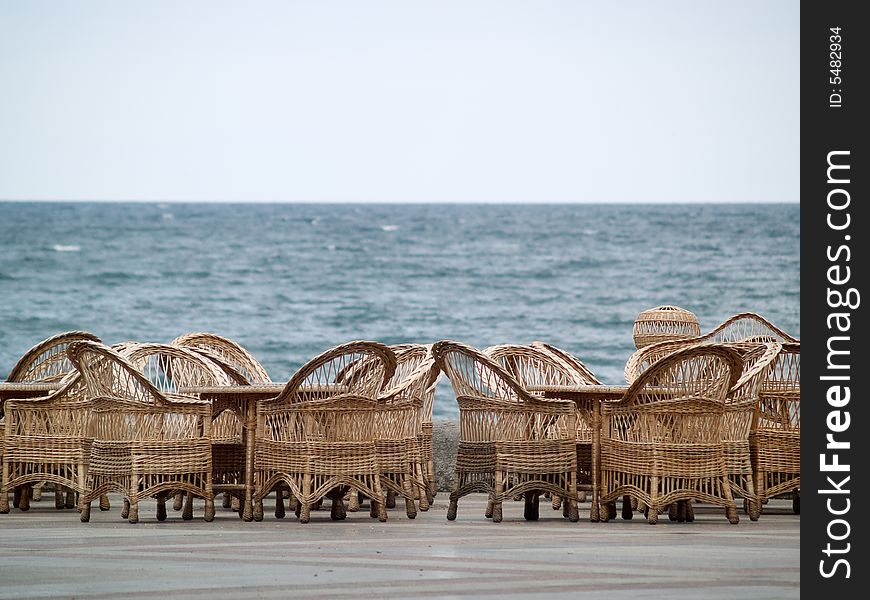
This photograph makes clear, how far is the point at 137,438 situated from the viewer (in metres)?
5.72

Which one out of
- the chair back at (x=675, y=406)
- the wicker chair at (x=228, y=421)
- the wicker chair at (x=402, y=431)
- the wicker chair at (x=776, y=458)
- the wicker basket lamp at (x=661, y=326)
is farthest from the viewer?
the wicker basket lamp at (x=661, y=326)

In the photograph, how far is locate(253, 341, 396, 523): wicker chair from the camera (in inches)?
223

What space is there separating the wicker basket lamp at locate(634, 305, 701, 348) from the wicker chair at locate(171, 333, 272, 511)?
2.50 metres

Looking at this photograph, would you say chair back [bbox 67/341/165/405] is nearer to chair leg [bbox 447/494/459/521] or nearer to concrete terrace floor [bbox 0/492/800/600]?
concrete terrace floor [bbox 0/492/800/600]

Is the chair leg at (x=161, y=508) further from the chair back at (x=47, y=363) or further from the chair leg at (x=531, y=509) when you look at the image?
the chair leg at (x=531, y=509)

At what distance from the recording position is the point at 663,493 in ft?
18.3

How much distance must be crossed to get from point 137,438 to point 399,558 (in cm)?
156

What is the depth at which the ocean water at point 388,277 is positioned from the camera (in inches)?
1059

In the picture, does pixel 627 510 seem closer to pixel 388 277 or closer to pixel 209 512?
pixel 209 512

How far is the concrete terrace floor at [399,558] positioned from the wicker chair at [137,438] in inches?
6.8

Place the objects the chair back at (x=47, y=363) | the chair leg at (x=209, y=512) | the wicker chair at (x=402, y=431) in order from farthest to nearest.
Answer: the chair back at (x=47, y=363), the chair leg at (x=209, y=512), the wicker chair at (x=402, y=431)

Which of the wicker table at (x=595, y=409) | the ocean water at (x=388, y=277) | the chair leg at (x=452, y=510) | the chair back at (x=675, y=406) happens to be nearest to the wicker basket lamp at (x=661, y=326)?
the wicker table at (x=595, y=409)

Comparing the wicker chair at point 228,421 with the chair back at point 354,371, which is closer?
the chair back at point 354,371

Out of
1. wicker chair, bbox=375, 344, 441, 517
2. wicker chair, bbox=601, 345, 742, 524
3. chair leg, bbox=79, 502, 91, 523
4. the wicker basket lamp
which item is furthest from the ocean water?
wicker chair, bbox=601, 345, 742, 524
